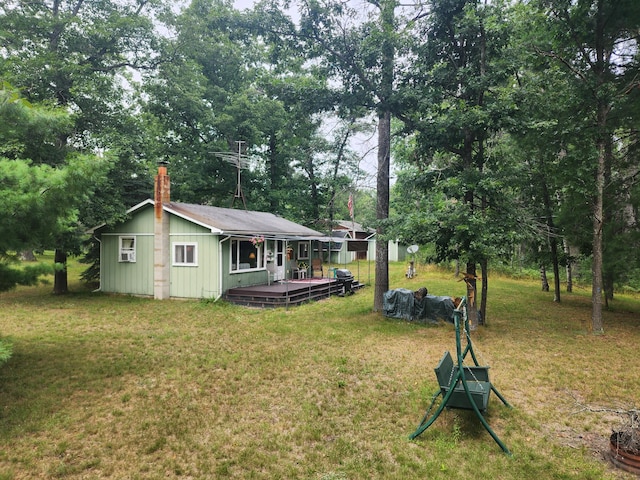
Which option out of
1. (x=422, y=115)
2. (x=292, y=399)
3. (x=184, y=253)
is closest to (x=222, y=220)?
(x=184, y=253)

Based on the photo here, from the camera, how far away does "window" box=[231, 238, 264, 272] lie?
549 inches

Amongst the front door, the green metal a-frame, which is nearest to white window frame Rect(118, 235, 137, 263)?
the front door

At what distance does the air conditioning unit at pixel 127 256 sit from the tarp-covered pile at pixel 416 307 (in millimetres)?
10089

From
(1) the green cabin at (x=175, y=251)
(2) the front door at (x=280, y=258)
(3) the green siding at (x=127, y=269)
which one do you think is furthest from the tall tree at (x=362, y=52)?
(3) the green siding at (x=127, y=269)

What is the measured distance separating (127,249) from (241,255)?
→ 458 cm

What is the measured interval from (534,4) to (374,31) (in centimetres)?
396

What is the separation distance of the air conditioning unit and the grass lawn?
426 cm

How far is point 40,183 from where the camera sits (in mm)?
4730

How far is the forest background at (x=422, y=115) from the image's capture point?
7.94 m

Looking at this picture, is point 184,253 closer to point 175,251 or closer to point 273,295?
point 175,251

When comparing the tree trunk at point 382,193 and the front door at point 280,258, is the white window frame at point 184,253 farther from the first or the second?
the tree trunk at point 382,193

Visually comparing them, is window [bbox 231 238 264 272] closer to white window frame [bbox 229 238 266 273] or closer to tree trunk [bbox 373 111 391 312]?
white window frame [bbox 229 238 266 273]

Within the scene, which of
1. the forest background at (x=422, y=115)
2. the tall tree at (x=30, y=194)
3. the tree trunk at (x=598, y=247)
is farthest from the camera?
the tree trunk at (x=598, y=247)

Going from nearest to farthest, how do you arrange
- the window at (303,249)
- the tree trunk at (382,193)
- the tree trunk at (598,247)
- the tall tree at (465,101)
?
the tall tree at (465,101) → the tree trunk at (598,247) → the tree trunk at (382,193) → the window at (303,249)
